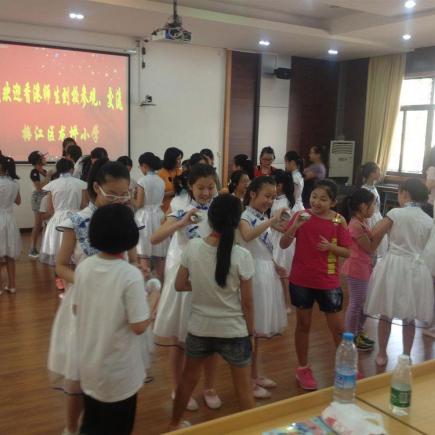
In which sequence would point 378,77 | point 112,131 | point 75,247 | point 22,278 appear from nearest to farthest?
1. point 75,247
2. point 22,278
3. point 112,131
4. point 378,77

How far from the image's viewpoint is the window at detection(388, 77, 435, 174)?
332 inches

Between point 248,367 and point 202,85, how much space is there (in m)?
6.66

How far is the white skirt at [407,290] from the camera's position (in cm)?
307

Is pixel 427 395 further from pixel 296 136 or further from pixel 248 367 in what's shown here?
pixel 296 136

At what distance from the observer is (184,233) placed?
2.55m

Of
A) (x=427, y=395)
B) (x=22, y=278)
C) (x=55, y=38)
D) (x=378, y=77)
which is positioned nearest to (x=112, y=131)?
(x=55, y=38)

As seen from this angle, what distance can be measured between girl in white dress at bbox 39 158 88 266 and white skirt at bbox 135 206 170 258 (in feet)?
1.78

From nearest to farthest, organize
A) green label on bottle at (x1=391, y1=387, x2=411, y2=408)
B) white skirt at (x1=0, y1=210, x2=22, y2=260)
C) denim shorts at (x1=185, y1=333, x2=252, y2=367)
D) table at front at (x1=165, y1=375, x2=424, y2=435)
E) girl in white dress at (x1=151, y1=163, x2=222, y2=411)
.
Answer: table at front at (x1=165, y1=375, x2=424, y2=435) < green label on bottle at (x1=391, y1=387, x2=411, y2=408) < denim shorts at (x1=185, y1=333, x2=252, y2=367) < girl in white dress at (x1=151, y1=163, x2=222, y2=411) < white skirt at (x1=0, y1=210, x2=22, y2=260)

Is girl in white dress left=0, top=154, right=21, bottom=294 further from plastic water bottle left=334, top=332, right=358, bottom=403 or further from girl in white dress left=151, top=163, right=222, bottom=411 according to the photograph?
plastic water bottle left=334, top=332, right=358, bottom=403

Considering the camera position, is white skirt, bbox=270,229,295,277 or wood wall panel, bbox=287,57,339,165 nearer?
white skirt, bbox=270,229,295,277

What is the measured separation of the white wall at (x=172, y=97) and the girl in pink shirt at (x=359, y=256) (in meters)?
4.91

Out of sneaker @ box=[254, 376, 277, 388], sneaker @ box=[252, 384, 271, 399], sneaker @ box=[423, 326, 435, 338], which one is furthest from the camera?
sneaker @ box=[423, 326, 435, 338]

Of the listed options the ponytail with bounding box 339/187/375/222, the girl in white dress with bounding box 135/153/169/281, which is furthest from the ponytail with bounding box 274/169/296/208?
the girl in white dress with bounding box 135/153/169/281

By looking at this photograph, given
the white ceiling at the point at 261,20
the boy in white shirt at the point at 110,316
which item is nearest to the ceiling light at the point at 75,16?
the white ceiling at the point at 261,20
